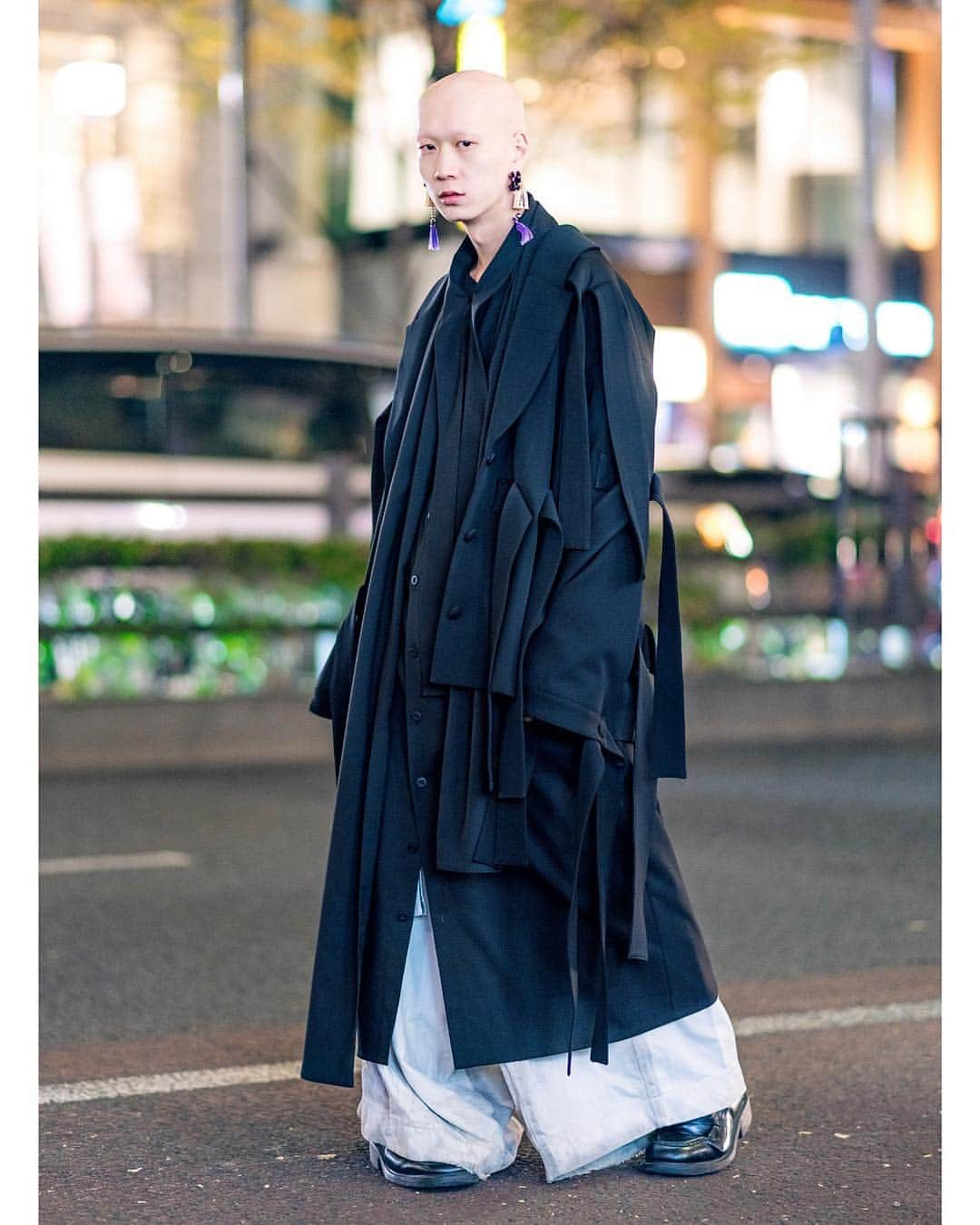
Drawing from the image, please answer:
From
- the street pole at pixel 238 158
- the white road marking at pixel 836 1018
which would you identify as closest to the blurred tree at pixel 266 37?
the street pole at pixel 238 158

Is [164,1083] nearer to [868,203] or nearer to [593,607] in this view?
[593,607]

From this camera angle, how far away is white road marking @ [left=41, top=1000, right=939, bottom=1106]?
13.6 ft

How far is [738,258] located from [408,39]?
28.1 ft

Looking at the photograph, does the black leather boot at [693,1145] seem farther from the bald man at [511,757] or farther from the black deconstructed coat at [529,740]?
the black deconstructed coat at [529,740]

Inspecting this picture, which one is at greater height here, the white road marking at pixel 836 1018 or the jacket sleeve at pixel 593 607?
the jacket sleeve at pixel 593 607

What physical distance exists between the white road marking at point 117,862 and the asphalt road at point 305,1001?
23 millimetres

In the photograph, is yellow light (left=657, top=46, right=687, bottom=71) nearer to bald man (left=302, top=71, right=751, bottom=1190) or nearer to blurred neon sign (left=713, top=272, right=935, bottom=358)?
blurred neon sign (left=713, top=272, right=935, bottom=358)

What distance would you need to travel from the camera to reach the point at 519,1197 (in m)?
3.36

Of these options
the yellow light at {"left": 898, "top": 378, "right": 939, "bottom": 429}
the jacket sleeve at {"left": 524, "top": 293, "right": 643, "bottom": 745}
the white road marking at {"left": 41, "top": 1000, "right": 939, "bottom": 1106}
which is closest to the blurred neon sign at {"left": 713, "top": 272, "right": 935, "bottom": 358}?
the yellow light at {"left": 898, "top": 378, "right": 939, "bottom": 429}

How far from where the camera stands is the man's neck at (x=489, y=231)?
11.2 ft

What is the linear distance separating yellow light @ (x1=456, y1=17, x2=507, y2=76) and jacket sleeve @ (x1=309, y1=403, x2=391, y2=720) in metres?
12.7

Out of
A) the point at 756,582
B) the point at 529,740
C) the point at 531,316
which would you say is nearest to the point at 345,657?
the point at 529,740
